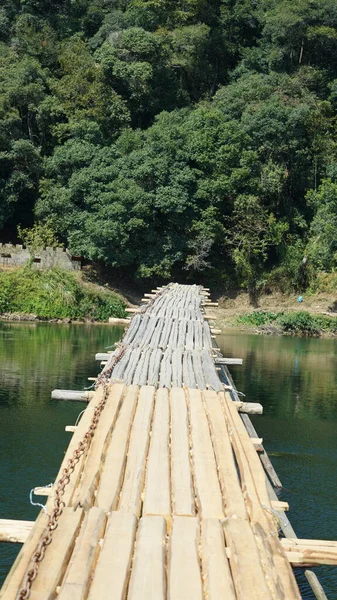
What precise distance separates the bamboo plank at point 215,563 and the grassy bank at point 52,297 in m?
23.7

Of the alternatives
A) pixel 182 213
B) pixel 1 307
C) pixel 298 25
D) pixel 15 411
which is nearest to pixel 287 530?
pixel 15 411

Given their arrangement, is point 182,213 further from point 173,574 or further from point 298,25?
point 173,574

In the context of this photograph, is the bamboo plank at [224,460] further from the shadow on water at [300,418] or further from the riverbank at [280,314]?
the riverbank at [280,314]

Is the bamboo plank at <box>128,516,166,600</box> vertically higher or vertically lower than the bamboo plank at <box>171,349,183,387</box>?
lower

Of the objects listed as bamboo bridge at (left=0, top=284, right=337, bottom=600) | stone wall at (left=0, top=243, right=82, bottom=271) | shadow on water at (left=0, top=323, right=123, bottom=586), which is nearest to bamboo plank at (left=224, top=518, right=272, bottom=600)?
bamboo bridge at (left=0, top=284, right=337, bottom=600)

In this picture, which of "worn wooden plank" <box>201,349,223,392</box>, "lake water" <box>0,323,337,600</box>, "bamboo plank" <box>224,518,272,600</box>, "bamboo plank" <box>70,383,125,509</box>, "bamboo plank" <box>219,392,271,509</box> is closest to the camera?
"bamboo plank" <box>224,518,272,600</box>

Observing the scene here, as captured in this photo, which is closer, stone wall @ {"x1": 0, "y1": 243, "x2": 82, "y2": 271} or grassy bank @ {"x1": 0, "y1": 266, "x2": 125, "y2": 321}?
grassy bank @ {"x1": 0, "y1": 266, "x2": 125, "y2": 321}

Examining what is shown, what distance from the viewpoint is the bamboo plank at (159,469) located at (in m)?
4.45

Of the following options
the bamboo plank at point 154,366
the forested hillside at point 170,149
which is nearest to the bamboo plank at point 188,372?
the bamboo plank at point 154,366

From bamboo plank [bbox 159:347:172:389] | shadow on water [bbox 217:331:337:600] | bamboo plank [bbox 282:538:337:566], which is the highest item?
bamboo plank [bbox 159:347:172:389]

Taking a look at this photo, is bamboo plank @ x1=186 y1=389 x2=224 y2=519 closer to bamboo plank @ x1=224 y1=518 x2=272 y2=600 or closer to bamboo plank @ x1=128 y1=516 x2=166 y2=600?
bamboo plank @ x1=224 y1=518 x2=272 y2=600

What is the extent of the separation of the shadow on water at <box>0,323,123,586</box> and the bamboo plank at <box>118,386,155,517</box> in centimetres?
255

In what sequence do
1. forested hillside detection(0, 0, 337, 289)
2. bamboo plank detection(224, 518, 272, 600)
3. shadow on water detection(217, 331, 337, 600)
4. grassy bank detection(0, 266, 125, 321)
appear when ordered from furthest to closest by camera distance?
forested hillside detection(0, 0, 337, 289), grassy bank detection(0, 266, 125, 321), shadow on water detection(217, 331, 337, 600), bamboo plank detection(224, 518, 272, 600)

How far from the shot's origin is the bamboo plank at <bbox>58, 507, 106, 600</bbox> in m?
3.41
